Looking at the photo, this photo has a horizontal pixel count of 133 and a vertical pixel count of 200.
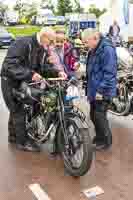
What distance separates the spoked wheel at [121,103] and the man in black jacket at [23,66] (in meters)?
1.95

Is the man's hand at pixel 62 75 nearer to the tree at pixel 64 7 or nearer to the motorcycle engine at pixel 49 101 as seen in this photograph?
the motorcycle engine at pixel 49 101

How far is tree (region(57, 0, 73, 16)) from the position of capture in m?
47.5

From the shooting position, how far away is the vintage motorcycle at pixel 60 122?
4516 mm

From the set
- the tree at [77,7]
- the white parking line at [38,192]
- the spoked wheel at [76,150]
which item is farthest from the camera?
the tree at [77,7]

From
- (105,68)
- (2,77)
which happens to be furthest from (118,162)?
(2,77)

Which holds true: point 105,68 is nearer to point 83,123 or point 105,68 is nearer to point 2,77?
point 83,123

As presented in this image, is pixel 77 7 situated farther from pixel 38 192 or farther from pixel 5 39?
pixel 38 192

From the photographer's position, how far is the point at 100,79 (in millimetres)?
5348

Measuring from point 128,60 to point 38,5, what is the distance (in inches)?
2344

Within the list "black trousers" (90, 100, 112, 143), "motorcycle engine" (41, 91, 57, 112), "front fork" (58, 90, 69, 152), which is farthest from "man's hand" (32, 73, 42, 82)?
"black trousers" (90, 100, 112, 143)

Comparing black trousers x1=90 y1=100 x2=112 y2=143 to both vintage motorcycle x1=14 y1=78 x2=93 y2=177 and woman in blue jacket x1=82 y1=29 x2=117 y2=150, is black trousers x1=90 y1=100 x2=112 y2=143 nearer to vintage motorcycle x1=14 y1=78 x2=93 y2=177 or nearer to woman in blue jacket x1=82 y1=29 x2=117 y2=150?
woman in blue jacket x1=82 y1=29 x2=117 y2=150

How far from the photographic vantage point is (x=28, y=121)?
5555 mm

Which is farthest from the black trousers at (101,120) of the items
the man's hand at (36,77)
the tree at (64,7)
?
the tree at (64,7)

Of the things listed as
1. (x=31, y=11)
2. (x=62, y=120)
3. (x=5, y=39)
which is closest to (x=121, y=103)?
(x=62, y=120)
